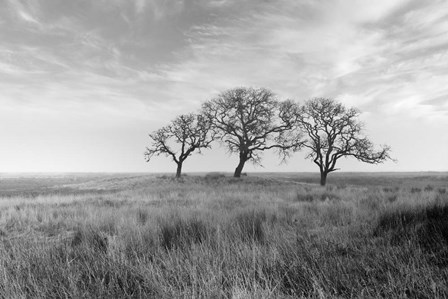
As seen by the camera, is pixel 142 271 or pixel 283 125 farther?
pixel 283 125

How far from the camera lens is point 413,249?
158 inches

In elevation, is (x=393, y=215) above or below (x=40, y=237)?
above

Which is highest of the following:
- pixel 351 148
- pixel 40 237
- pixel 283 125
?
pixel 283 125

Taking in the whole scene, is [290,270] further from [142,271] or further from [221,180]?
[221,180]

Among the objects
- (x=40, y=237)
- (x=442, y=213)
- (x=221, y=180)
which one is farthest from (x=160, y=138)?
(x=442, y=213)

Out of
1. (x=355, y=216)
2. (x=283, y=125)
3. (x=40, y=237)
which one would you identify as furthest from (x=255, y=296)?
(x=283, y=125)

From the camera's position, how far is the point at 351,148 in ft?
103

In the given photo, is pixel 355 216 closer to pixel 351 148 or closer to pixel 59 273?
pixel 59 273

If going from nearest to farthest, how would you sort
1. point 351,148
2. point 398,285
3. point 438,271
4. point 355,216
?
point 398,285, point 438,271, point 355,216, point 351,148

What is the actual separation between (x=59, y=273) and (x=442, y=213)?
781 centimetres

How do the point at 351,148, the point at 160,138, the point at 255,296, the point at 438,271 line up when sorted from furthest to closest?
1. the point at 160,138
2. the point at 351,148
3. the point at 438,271
4. the point at 255,296

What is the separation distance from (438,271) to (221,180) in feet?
101

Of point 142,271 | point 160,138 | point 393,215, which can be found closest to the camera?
point 142,271

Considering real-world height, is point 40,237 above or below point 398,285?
below
